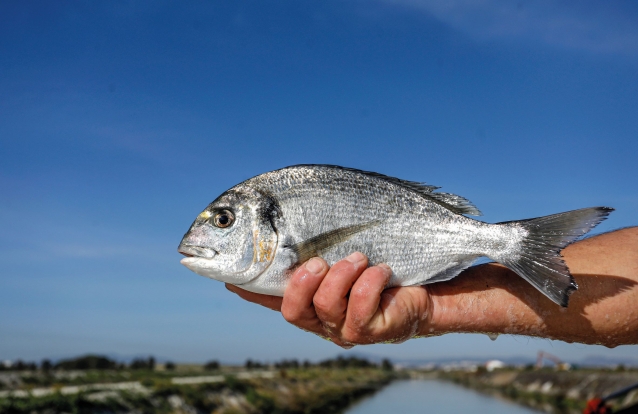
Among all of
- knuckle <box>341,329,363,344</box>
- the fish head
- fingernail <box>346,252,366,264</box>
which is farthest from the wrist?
the fish head

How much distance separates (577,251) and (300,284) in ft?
9.52

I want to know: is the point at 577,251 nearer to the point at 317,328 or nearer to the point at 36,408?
the point at 317,328

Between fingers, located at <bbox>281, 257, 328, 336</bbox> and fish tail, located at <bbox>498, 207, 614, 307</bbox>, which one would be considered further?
fingers, located at <bbox>281, 257, 328, 336</bbox>

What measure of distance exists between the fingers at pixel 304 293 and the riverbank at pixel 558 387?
27.2 meters

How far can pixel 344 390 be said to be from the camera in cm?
6650

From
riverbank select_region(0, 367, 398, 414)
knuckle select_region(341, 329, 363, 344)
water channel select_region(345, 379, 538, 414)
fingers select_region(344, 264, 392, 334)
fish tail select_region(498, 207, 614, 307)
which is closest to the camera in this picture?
fish tail select_region(498, 207, 614, 307)

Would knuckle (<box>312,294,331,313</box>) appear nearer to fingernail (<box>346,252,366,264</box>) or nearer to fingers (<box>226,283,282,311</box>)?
fingernail (<box>346,252,366,264</box>)

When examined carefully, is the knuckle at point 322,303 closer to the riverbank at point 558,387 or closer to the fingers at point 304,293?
the fingers at point 304,293

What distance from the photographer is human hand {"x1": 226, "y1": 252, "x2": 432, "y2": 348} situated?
480 centimetres

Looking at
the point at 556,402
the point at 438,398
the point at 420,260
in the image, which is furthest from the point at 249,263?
the point at 438,398

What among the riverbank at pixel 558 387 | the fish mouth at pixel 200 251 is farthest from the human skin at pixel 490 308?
the riverbank at pixel 558 387

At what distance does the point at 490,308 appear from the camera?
17.3 feet

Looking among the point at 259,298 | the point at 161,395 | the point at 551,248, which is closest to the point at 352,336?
the point at 259,298

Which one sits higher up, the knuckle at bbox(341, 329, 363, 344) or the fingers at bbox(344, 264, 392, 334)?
the fingers at bbox(344, 264, 392, 334)
